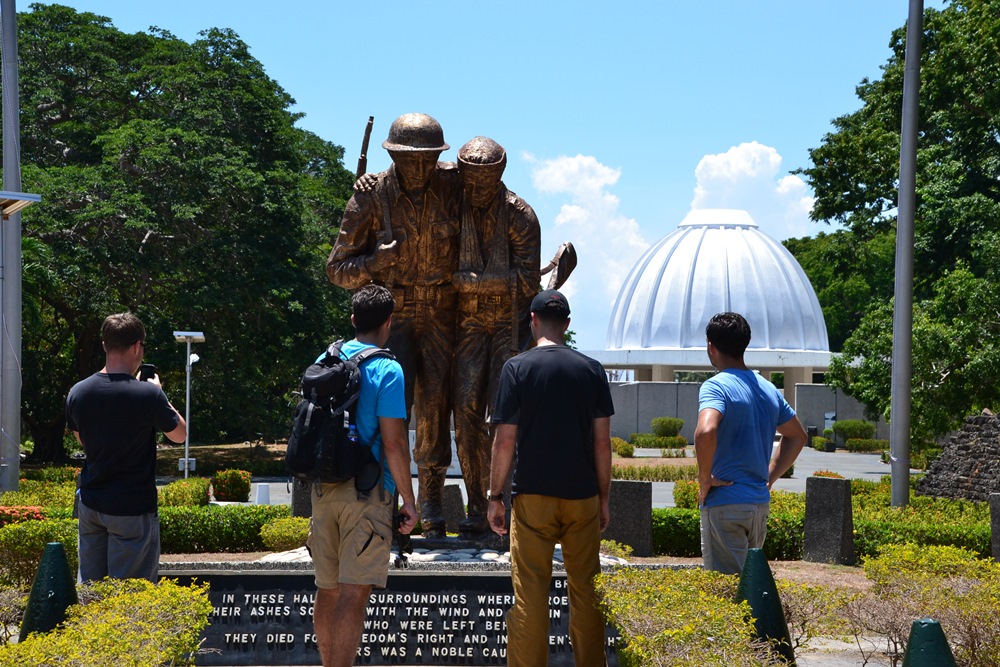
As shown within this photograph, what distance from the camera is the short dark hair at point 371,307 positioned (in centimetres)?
557

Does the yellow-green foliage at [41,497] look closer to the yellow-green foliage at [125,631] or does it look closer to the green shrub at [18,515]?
the green shrub at [18,515]

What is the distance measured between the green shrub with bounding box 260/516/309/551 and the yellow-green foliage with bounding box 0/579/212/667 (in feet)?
17.1

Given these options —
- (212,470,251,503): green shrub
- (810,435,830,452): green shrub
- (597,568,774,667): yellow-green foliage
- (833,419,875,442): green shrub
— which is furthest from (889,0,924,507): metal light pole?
(833,419,875,442): green shrub

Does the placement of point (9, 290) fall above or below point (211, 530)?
above

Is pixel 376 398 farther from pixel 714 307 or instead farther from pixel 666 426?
pixel 714 307

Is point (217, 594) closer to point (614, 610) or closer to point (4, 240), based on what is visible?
point (614, 610)

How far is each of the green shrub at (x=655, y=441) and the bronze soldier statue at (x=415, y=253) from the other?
103 ft

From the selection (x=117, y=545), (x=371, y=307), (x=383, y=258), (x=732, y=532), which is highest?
(x=383, y=258)

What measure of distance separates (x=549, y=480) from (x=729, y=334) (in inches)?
47.8

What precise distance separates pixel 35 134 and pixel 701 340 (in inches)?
1256

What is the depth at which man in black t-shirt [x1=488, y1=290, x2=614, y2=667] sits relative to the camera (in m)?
5.51

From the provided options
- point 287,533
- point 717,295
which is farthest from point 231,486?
point 717,295

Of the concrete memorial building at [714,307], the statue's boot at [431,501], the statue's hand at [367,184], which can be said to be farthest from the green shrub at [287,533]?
the concrete memorial building at [714,307]

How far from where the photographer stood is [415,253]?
9.12m
